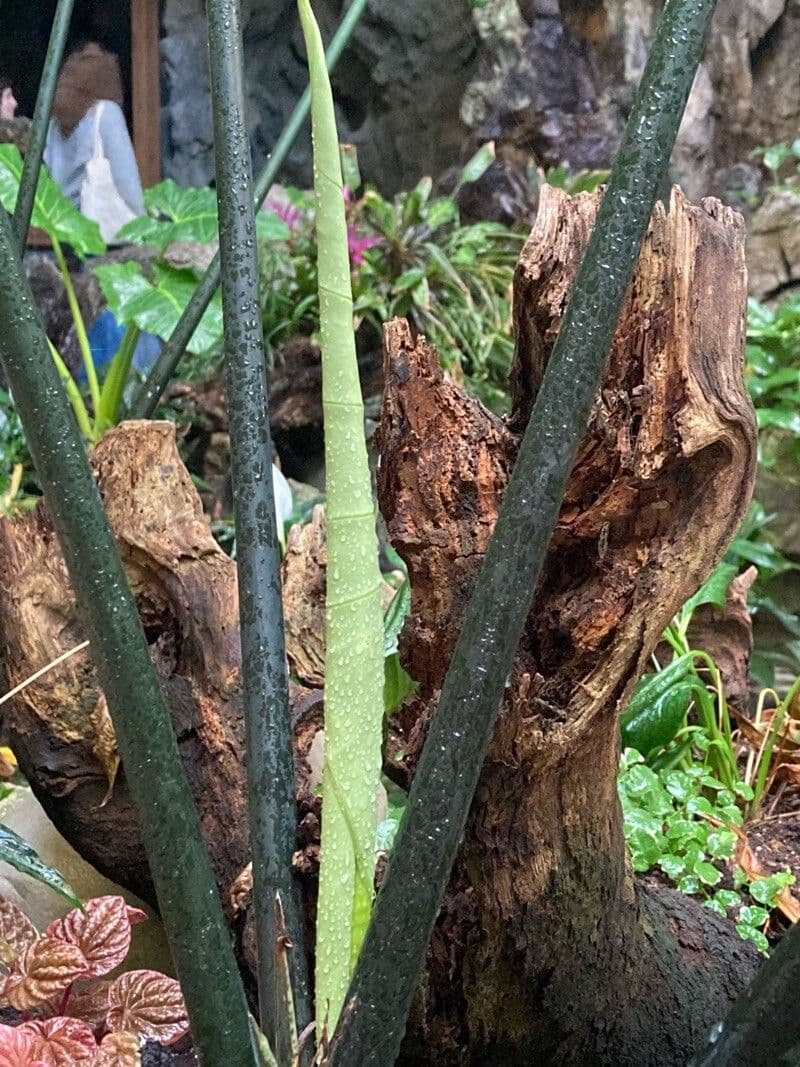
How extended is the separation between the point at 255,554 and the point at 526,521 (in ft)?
0.68

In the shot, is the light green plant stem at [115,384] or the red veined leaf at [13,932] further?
the light green plant stem at [115,384]

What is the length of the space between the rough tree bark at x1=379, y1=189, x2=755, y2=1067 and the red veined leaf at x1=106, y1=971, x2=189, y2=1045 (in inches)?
7.1

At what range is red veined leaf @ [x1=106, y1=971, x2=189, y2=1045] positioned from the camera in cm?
73

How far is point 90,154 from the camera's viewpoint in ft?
9.88

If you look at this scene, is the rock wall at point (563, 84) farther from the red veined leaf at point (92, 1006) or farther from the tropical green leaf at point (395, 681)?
the red veined leaf at point (92, 1006)

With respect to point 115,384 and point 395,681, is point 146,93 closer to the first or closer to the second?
point 115,384

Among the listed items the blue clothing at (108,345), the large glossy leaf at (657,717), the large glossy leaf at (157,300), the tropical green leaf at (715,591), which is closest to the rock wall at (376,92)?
the large glossy leaf at (157,300)

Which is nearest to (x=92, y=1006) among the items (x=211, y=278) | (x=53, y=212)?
(x=211, y=278)

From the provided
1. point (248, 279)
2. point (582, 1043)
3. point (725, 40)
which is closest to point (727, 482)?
point (248, 279)

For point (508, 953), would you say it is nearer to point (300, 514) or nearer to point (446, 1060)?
point (446, 1060)

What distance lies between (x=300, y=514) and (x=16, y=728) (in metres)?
1.34

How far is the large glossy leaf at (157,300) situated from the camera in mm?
2229

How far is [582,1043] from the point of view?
73 centimetres

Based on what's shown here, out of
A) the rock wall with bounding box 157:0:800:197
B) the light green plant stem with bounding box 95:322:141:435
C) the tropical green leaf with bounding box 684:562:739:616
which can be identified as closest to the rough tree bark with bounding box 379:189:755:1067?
Result: the tropical green leaf with bounding box 684:562:739:616
